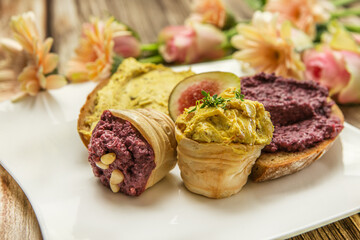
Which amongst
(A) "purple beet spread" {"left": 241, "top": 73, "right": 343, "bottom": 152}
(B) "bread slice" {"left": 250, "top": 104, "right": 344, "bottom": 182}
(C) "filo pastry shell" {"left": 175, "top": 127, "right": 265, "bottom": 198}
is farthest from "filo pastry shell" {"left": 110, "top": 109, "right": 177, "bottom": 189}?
(A) "purple beet spread" {"left": 241, "top": 73, "right": 343, "bottom": 152}

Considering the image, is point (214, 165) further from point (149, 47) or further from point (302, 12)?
point (302, 12)

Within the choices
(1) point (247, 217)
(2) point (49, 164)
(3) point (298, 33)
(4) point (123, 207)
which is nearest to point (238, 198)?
(1) point (247, 217)

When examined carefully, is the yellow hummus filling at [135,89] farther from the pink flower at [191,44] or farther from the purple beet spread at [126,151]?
the pink flower at [191,44]

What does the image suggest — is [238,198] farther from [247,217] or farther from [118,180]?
[118,180]

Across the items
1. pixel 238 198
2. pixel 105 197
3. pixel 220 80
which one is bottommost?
pixel 238 198

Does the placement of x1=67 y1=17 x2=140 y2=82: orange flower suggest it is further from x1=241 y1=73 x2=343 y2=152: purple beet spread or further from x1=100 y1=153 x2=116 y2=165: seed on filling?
x1=100 y1=153 x2=116 y2=165: seed on filling

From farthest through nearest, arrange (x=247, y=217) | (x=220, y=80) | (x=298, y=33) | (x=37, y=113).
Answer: (x=298, y=33) → (x=37, y=113) → (x=220, y=80) → (x=247, y=217)

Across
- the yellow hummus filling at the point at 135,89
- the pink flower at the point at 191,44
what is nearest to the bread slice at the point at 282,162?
the yellow hummus filling at the point at 135,89
